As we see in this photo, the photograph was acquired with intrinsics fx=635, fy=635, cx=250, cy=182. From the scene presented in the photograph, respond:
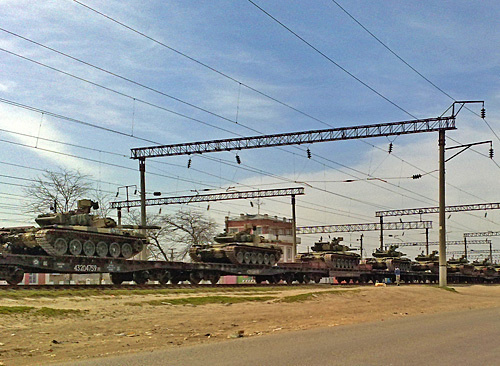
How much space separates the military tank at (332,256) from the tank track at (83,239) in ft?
58.4

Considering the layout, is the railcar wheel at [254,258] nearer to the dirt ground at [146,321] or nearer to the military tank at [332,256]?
the military tank at [332,256]

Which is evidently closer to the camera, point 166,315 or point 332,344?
point 332,344

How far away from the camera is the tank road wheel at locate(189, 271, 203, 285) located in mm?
29500

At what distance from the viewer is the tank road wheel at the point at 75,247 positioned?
83.9ft

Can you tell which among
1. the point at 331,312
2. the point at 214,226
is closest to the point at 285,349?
the point at 331,312

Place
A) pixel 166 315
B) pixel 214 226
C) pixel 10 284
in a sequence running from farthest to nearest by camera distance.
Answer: pixel 214 226 < pixel 10 284 < pixel 166 315

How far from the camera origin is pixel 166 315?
634 inches

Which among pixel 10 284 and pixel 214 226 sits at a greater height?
pixel 214 226

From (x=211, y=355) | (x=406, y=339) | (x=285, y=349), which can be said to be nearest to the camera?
Answer: (x=211, y=355)

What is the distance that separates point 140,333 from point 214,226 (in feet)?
203

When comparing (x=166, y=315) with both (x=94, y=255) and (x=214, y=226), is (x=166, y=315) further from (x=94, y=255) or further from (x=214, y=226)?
(x=214, y=226)

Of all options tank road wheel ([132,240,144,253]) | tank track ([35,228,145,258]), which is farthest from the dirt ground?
tank road wheel ([132,240,144,253])

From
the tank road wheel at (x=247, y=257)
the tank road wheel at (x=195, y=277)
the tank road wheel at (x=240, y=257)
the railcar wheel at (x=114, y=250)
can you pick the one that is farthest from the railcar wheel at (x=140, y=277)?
the tank road wheel at (x=247, y=257)

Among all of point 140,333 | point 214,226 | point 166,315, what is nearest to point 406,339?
point 140,333
